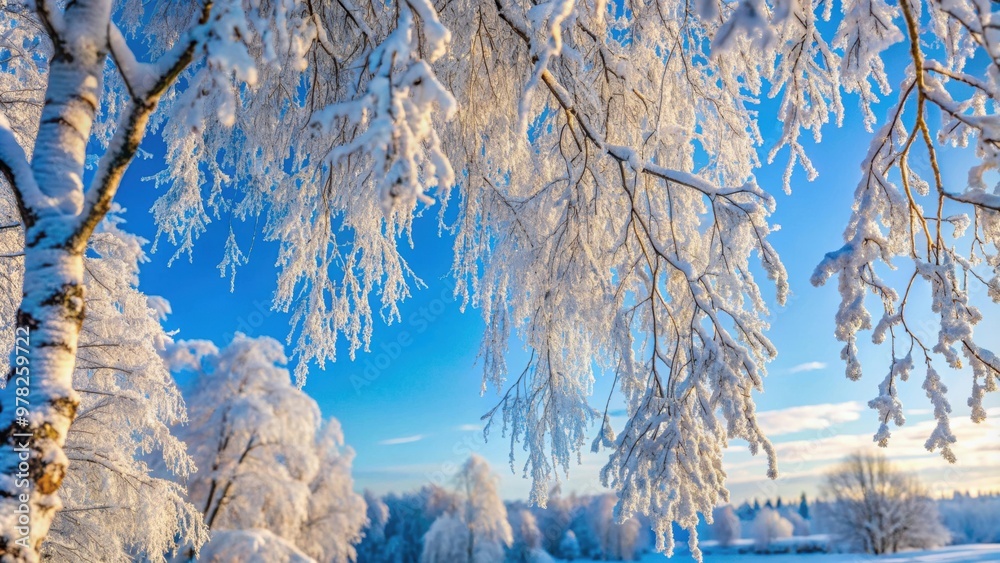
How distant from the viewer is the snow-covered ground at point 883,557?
62.0ft

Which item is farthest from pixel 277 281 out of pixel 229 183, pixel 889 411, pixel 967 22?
pixel 967 22

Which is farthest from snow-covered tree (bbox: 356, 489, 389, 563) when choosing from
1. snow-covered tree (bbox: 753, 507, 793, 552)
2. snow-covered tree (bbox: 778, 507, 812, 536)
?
snow-covered tree (bbox: 778, 507, 812, 536)

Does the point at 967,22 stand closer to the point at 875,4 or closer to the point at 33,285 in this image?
the point at 875,4

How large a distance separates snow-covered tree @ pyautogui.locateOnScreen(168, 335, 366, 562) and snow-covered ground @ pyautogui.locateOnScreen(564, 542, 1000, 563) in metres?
9.58

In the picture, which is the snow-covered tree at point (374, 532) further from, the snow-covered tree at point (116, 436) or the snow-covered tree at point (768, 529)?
the snow-covered tree at point (768, 529)

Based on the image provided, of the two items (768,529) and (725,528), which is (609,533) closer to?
(725,528)

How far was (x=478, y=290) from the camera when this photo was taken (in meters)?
3.42

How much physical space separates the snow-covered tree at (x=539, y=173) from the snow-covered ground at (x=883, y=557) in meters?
13.6

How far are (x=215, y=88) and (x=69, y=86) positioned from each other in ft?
1.91

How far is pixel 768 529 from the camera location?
110 ft

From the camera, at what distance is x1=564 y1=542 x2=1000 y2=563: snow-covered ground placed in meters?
18.9

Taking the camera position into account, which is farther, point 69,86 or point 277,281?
point 277,281

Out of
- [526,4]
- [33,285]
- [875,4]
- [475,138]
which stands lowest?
[33,285]

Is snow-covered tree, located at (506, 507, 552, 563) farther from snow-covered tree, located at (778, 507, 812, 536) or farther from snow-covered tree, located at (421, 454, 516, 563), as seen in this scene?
snow-covered tree, located at (778, 507, 812, 536)
